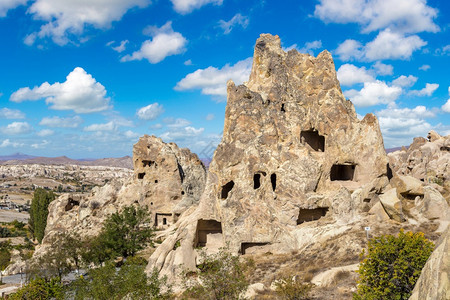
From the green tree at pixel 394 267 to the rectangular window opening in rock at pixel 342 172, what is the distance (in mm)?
18256

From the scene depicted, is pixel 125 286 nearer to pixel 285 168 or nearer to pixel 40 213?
pixel 285 168

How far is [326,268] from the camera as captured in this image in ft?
74.9

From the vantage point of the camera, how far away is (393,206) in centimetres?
2586

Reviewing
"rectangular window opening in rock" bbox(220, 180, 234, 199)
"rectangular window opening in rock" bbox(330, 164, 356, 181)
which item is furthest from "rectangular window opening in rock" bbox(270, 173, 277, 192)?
"rectangular window opening in rock" bbox(330, 164, 356, 181)

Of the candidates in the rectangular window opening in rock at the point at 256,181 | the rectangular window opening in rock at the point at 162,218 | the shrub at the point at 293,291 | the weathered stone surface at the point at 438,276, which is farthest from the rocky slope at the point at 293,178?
the weathered stone surface at the point at 438,276

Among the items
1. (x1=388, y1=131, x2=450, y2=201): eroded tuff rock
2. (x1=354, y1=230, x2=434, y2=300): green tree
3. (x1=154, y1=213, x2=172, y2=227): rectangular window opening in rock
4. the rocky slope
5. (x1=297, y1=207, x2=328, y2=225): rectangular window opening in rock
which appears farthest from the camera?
(x1=388, y1=131, x2=450, y2=201): eroded tuff rock

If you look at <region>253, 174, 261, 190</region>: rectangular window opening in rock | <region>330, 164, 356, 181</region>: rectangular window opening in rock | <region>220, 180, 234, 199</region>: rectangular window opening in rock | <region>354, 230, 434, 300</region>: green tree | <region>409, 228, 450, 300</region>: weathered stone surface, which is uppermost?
<region>330, 164, 356, 181</region>: rectangular window opening in rock

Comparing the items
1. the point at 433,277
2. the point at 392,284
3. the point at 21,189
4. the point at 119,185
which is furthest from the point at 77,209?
the point at 21,189

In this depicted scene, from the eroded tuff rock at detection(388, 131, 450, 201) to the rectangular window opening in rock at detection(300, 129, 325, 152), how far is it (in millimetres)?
21944

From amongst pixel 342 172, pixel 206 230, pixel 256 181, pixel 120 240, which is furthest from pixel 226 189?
pixel 120 240

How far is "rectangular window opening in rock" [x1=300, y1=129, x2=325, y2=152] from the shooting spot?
34.4 m

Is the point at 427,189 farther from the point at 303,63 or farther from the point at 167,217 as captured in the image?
the point at 167,217

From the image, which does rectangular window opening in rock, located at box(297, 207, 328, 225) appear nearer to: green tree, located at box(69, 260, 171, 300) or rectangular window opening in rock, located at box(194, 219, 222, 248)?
rectangular window opening in rock, located at box(194, 219, 222, 248)

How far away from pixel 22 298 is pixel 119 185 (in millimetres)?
27387
